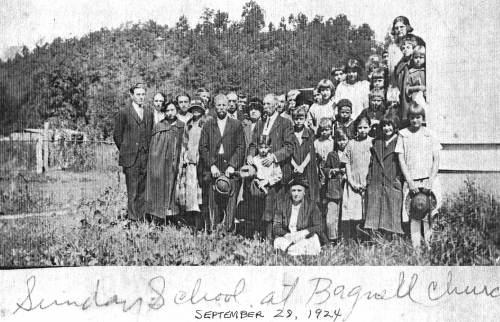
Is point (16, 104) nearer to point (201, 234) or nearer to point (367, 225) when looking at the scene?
point (201, 234)

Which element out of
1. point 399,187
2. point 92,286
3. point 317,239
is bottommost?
point 92,286

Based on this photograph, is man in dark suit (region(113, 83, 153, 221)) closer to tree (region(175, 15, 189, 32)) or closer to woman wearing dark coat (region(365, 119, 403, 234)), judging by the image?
tree (region(175, 15, 189, 32))

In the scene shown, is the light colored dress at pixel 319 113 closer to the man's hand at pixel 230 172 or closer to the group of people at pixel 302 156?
the group of people at pixel 302 156

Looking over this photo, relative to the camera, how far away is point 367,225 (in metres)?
5.00

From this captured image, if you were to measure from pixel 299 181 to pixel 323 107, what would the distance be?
0.66m

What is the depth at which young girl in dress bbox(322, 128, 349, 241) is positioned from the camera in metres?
4.98

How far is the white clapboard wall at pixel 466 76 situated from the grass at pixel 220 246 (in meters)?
0.41

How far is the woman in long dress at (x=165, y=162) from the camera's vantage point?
5074mm

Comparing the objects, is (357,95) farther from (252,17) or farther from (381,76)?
(252,17)

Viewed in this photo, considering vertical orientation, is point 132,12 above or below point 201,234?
above

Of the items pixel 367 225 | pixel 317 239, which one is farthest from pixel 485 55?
pixel 317 239

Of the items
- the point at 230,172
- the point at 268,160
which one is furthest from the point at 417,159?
the point at 230,172

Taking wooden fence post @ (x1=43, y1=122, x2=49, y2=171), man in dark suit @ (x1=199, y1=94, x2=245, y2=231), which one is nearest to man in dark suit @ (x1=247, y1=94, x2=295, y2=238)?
man in dark suit @ (x1=199, y1=94, x2=245, y2=231)

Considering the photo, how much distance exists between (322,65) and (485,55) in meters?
1.38
